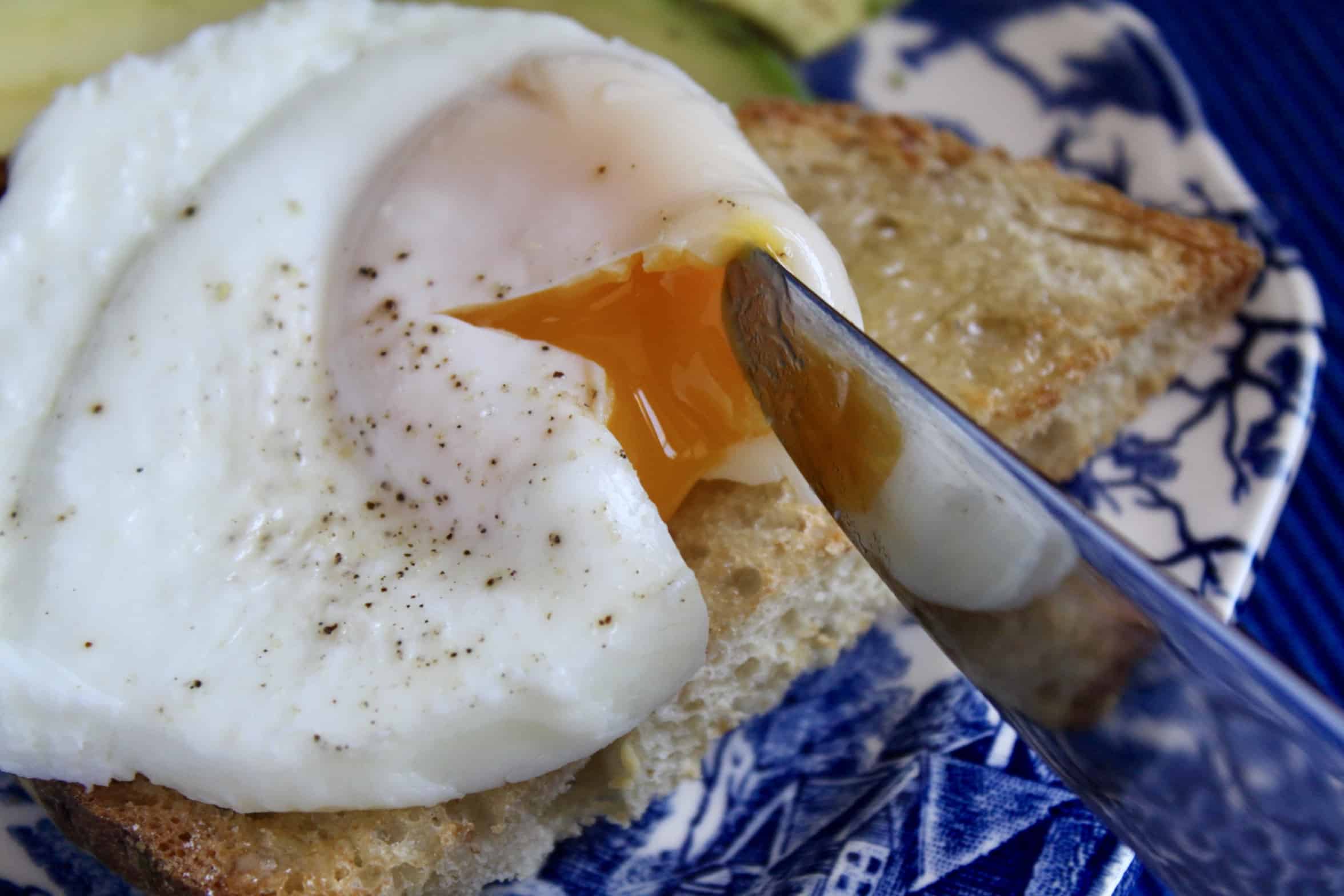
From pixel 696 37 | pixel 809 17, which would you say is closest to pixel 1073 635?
pixel 696 37

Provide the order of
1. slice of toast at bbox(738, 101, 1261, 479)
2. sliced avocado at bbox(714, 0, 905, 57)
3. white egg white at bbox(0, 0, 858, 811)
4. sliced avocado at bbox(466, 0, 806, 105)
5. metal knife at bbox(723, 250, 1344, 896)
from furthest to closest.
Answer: sliced avocado at bbox(714, 0, 905, 57) → sliced avocado at bbox(466, 0, 806, 105) → slice of toast at bbox(738, 101, 1261, 479) → white egg white at bbox(0, 0, 858, 811) → metal knife at bbox(723, 250, 1344, 896)

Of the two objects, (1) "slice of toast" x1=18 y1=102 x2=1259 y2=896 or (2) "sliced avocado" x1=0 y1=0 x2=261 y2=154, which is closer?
(1) "slice of toast" x1=18 y1=102 x2=1259 y2=896

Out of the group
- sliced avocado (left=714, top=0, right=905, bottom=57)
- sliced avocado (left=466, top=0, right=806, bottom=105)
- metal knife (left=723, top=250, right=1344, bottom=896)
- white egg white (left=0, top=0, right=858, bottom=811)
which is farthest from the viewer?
sliced avocado (left=714, top=0, right=905, bottom=57)

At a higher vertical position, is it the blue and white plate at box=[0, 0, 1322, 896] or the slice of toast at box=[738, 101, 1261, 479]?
the slice of toast at box=[738, 101, 1261, 479]

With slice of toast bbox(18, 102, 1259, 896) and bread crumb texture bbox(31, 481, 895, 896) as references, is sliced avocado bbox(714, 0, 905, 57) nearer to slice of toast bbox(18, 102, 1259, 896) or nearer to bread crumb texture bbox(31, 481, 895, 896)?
slice of toast bbox(18, 102, 1259, 896)

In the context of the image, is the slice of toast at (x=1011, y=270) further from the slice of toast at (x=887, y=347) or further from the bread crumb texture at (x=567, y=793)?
the bread crumb texture at (x=567, y=793)

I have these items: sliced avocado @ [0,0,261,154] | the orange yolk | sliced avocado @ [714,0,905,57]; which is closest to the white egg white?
the orange yolk

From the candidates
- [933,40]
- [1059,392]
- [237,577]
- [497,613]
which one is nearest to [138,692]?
[237,577]

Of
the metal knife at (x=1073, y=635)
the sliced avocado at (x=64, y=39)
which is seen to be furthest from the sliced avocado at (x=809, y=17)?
the metal knife at (x=1073, y=635)

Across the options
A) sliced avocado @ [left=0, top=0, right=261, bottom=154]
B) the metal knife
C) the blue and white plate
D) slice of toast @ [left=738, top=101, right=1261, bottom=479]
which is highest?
sliced avocado @ [left=0, top=0, right=261, bottom=154]
